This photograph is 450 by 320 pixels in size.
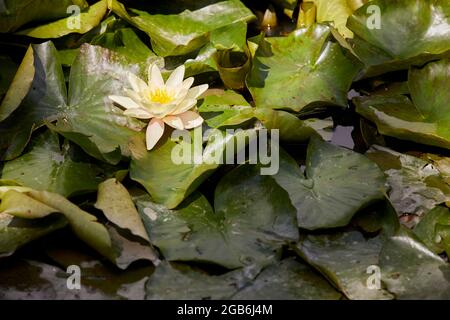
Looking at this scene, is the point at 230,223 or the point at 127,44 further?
the point at 127,44

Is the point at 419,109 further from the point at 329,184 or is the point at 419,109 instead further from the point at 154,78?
the point at 154,78

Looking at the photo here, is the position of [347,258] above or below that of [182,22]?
below

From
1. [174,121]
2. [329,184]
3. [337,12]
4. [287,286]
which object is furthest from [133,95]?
[337,12]

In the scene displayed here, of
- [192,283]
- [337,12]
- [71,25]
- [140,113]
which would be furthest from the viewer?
[337,12]

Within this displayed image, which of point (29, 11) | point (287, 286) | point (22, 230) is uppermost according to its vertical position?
point (29, 11)
